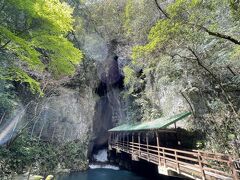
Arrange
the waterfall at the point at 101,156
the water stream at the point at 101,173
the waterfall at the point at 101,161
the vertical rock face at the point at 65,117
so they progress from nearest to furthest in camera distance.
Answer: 1. the water stream at the point at 101,173
2. the vertical rock face at the point at 65,117
3. the waterfall at the point at 101,161
4. the waterfall at the point at 101,156

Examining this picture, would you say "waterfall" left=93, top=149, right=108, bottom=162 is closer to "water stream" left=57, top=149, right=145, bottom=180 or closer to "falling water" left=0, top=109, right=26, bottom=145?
"water stream" left=57, top=149, right=145, bottom=180

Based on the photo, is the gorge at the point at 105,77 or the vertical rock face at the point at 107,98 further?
the vertical rock face at the point at 107,98

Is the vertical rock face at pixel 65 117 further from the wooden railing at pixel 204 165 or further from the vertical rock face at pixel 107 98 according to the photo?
the wooden railing at pixel 204 165

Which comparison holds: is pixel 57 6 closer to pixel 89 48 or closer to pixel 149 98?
pixel 149 98

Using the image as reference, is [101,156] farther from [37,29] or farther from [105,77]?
[37,29]

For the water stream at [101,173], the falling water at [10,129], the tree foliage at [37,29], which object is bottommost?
the water stream at [101,173]

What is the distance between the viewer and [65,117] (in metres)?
20.8

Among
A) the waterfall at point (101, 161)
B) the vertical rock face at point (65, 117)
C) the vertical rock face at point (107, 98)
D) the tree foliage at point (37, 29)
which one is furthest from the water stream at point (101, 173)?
the tree foliage at point (37, 29)

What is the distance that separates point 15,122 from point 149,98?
12.7m

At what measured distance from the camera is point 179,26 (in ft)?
27.1

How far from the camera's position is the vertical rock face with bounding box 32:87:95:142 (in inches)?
757

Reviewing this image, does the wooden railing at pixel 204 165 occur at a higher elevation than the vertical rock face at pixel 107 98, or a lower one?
lower

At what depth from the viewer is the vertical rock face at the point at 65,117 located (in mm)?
19234

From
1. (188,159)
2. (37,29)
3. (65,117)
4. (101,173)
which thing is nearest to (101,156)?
(101,173)
